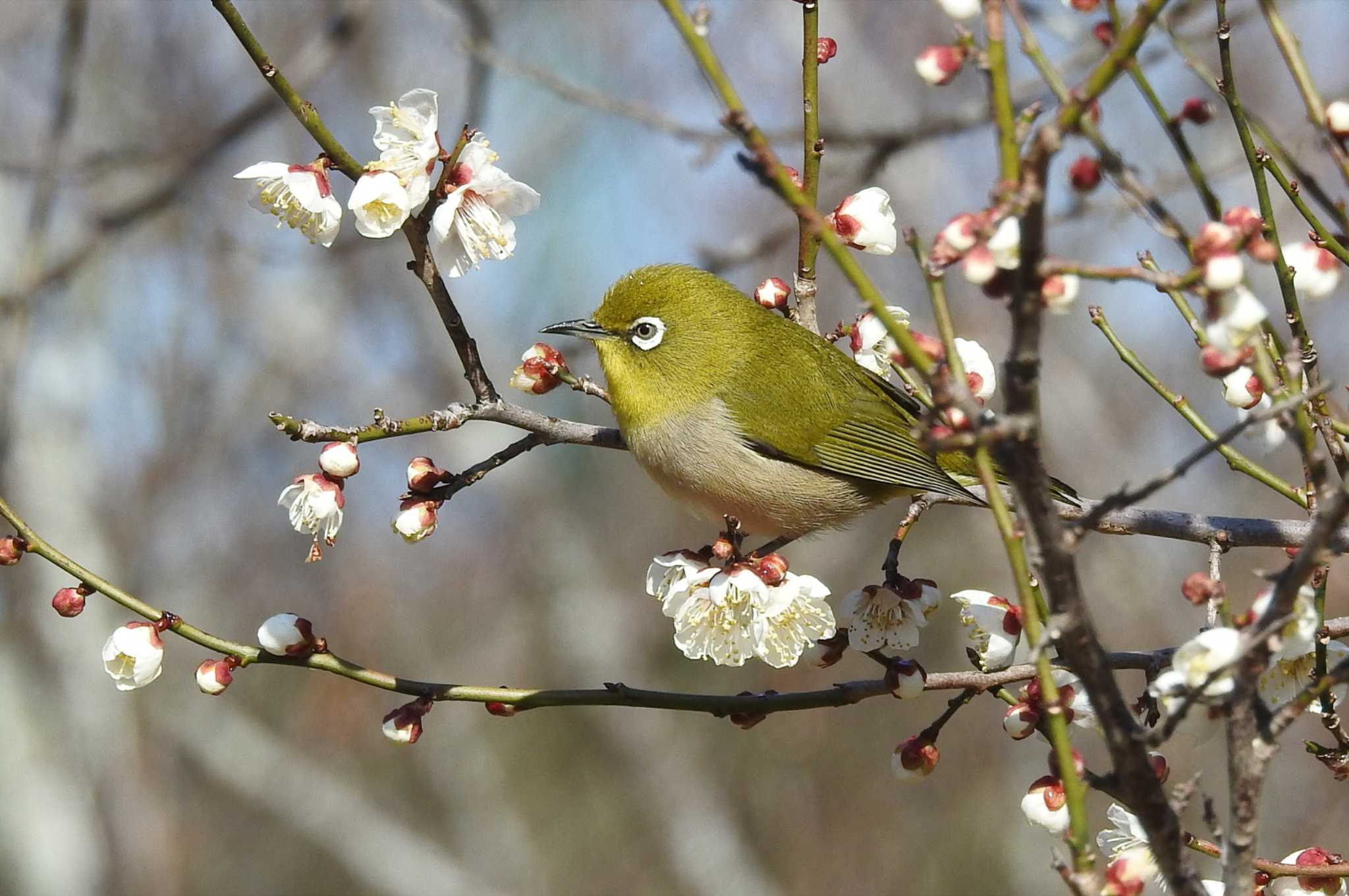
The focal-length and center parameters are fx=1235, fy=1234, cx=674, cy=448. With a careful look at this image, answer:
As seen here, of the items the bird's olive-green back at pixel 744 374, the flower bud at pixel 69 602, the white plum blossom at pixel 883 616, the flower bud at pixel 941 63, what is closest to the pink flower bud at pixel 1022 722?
the white plum blossom at pixel 883 616

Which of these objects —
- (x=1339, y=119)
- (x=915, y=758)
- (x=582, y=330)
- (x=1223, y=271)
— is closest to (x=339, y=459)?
(x=915, y=758)

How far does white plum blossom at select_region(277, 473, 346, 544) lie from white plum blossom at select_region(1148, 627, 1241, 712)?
1793mm

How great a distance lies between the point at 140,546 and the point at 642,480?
25.1ft

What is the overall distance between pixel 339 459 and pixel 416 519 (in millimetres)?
222

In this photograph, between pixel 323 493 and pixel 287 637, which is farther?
pixel 323 493

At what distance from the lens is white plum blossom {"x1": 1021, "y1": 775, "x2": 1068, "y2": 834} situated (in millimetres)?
2416

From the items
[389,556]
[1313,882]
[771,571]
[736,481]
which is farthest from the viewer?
[389,556]

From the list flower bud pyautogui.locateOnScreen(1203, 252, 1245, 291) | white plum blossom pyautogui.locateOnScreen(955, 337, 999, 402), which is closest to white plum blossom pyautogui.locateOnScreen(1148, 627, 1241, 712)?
flower bud pyautogui.locateOnScreen(1203, 252, 1245, 291)

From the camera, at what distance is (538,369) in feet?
10.3

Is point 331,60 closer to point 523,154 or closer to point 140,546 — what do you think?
point 140,546

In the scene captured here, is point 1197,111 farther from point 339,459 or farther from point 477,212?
point 339,459

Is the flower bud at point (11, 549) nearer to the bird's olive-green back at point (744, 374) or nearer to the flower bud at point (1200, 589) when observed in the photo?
the bird's olive-green back at point (744, 374)

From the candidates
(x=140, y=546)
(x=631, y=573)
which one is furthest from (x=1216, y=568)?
(x=631, y=573)

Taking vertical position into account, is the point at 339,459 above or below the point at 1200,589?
above
